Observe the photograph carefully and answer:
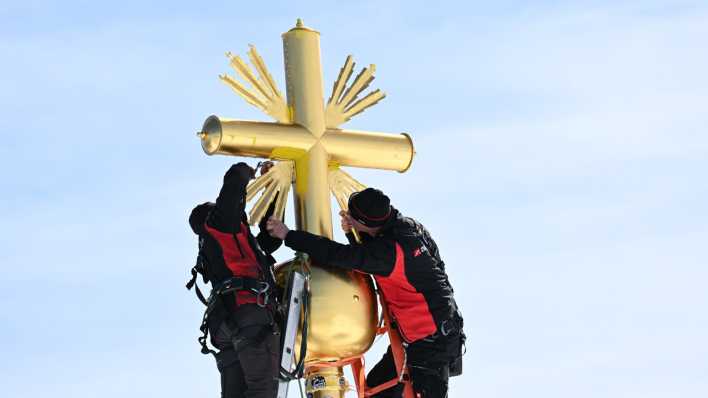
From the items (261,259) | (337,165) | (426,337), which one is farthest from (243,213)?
(426,337)

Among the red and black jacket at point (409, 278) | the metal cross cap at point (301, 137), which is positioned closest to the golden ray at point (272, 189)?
the metal cross cap at point (301, 137)

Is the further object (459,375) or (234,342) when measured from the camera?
(459,375)

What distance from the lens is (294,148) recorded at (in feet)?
29.5

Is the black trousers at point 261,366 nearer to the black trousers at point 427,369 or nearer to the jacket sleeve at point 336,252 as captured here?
the jacket sleeve at point 336,252

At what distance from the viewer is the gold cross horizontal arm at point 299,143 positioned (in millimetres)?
8742

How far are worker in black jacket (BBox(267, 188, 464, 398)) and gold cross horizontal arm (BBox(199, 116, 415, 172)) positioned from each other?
0.38 m

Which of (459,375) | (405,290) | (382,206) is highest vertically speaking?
(382,206)

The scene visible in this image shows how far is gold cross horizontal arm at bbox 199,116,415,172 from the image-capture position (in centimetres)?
874

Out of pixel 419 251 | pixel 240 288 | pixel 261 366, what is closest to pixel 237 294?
pixel 240 288

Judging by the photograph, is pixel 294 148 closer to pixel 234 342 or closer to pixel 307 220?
pixel 307 220

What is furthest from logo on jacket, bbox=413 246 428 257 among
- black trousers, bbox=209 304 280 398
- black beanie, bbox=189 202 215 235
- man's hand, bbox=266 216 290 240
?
black beanie, bbox=189 202 215 235

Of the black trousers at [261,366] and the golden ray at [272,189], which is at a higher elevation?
the golden ray at [272,189]

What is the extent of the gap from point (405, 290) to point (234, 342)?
124 cm

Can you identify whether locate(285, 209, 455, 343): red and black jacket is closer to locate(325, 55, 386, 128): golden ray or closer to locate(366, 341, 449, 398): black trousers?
locate(366, 341, 449, 398): black trousers
